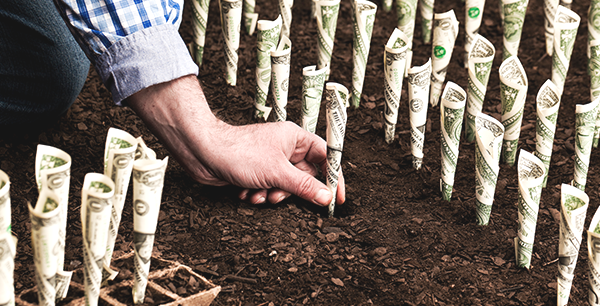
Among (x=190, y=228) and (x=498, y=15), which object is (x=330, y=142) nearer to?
(x=190, y=228)

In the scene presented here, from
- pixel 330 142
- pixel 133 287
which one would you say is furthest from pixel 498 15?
pixel 133 287

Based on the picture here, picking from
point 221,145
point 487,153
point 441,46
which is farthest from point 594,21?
point 221,145

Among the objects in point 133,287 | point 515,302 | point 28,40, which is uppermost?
point 28,40

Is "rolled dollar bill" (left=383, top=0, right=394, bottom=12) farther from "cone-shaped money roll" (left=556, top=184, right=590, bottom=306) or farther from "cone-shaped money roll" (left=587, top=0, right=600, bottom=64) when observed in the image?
"cone-shaped money roll" (left=556, top=184, right=590, bottom=306)

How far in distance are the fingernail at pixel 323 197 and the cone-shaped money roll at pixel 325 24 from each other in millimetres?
717

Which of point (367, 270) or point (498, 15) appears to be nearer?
point (367, 270)

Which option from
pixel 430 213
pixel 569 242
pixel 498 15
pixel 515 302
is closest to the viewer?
pixel 569 242

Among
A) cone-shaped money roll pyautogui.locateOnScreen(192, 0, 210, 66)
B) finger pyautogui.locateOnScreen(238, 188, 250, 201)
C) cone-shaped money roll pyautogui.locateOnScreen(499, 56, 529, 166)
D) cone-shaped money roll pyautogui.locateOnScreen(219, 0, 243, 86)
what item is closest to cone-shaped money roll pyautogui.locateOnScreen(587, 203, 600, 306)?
cone-shaped money roll pyautogui.locateOnScreen(499, 56, 529, 166)

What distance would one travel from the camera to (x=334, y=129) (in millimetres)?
1806

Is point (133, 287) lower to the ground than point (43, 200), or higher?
lower

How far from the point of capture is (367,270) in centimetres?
179

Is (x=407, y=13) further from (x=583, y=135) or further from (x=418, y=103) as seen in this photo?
(x=583, y=135)

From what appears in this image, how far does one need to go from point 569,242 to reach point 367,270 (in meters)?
0.56

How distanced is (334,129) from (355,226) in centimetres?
35
